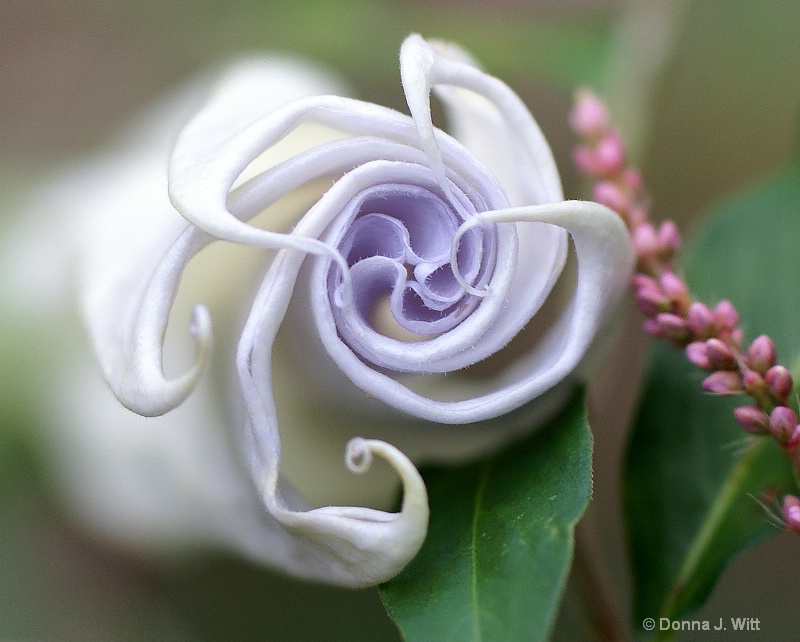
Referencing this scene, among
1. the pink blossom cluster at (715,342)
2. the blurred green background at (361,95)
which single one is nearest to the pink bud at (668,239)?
the pink blossom cluster at (715,342)

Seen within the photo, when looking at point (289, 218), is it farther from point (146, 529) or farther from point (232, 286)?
point (146, 529)

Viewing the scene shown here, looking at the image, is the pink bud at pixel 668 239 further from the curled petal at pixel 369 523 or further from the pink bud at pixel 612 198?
the curled petal at pixel 369 523

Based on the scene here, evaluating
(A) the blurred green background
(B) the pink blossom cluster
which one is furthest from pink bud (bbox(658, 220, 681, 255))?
(A) the blurred green background

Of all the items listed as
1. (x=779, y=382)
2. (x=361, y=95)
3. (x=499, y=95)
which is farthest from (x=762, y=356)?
(x=361, y=95)

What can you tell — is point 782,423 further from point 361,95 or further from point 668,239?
point 361,95

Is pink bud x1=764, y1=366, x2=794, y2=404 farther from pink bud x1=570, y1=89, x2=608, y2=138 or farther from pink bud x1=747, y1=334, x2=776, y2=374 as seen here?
pink bud x1=570, y1=89, x2=608, y2=138

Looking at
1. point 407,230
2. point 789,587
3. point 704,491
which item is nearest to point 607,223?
point 407,230
